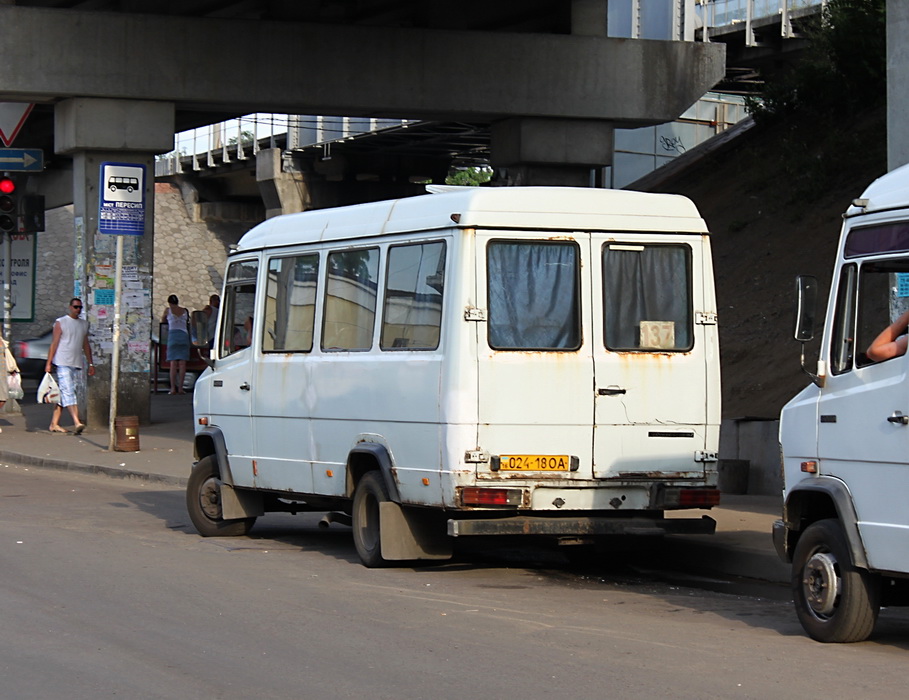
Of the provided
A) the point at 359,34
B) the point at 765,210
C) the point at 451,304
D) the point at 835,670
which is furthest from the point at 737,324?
the point at 835,670

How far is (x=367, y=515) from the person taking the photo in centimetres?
1105

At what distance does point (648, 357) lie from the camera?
34.2 ft

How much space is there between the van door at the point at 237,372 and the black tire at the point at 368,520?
1715 mm

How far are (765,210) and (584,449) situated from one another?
1815 centimetres

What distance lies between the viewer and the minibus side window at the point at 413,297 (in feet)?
33.8

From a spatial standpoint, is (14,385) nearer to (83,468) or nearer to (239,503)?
(83,468)

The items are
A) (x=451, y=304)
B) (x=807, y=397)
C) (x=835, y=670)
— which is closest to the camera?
(x=835, y=670)

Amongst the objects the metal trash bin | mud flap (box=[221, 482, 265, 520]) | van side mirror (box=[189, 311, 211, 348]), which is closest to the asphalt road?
mud flap (box=[221, 482, 265, 520])

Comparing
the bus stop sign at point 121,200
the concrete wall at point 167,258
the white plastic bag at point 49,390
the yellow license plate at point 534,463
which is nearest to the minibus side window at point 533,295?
the yellow license plate at point 534,463

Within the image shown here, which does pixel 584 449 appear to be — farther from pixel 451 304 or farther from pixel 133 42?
pixel 133 42

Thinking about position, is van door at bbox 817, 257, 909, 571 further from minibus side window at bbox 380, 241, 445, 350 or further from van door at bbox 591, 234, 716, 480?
minibus side window at bbox 380, 241, 445, 350

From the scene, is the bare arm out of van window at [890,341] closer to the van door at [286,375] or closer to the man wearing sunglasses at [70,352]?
the van door at [286,375]

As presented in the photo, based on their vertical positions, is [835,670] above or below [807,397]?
below

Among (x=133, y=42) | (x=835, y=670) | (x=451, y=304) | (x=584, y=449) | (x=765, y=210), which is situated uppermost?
(x=133, y=42)
